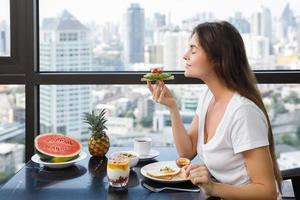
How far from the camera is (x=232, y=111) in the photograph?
148cm

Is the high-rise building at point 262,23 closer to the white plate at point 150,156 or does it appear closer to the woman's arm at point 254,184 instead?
the white plate at point 150,156

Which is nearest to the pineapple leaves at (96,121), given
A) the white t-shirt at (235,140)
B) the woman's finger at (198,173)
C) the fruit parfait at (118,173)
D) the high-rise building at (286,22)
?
the fruit parfait at (118,173)

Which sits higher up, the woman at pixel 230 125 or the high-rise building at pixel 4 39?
Result: the high-rise building at pixel 4 39

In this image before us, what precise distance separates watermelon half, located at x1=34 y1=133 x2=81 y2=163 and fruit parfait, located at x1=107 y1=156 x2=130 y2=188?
0.32m

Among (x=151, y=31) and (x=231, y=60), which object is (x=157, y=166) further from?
(x=151, y=31)

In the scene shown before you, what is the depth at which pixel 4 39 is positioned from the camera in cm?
253

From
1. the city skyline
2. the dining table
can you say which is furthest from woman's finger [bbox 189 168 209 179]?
the city skyline

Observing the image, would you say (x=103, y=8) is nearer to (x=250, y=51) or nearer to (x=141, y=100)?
(x=141, y=100)

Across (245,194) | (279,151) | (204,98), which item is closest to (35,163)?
(204,98)

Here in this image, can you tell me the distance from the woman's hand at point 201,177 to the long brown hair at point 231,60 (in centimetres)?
28

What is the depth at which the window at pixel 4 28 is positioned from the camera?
8.21ft

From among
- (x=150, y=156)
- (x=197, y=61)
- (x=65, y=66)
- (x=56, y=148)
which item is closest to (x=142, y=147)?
(x=150, y=156)

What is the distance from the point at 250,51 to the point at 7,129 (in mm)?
1430

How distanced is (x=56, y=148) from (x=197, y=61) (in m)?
0.68
